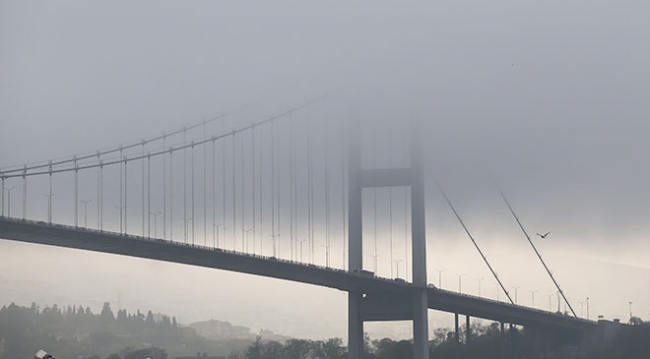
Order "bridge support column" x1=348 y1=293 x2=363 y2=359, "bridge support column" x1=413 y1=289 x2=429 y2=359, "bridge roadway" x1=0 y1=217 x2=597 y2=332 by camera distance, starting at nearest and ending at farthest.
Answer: "bridge roadway" x1=0 y1=217 x2=597 y2=332, "bridge support column" x1=348 y1=293 x2=363 y2=359, "bridge support column" x1=413 y1=289 x2=429 y2=359

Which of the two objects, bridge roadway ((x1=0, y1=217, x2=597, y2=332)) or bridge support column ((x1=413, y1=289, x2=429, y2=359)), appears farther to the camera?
bridge support column ((x1=413, y1=289, x2=429, y2=359))

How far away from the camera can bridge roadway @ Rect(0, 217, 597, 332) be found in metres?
61.4

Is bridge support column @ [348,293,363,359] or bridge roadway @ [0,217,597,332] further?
bridge support column @ [348,293,363,359]

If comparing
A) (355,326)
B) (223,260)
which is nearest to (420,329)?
(355,326)

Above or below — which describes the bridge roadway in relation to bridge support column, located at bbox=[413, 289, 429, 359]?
above

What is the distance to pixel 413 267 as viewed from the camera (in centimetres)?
8188

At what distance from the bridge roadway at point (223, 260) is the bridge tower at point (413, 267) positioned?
21.7 inches

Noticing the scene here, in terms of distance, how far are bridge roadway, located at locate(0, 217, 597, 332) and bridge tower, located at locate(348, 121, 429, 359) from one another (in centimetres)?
55

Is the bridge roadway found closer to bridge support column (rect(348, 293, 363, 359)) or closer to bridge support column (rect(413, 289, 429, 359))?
bridge support column (rect(348, 293, 363, 359))

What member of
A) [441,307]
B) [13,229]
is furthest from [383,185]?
[13,229]

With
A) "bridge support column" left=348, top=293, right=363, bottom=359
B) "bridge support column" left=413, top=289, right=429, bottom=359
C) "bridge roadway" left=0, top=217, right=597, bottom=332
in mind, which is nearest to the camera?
"bridge roadway" left=0, top=217, right=597, bottom=332

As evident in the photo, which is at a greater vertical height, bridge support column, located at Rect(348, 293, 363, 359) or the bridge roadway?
the bridge roadway

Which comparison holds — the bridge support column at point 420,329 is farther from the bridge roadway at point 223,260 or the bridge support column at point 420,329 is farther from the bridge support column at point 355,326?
the bridge support column at point 355,326

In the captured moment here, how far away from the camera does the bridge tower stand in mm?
78438
